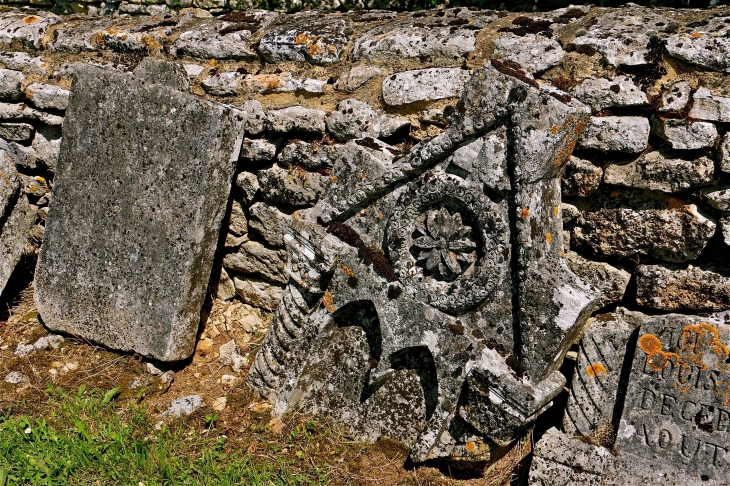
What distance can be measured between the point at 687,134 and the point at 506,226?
82cm

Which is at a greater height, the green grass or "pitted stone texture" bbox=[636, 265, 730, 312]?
"pitted stone texture" bbox=[636, 265, 730, 312]

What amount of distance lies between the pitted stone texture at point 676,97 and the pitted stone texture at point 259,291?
2.20 m

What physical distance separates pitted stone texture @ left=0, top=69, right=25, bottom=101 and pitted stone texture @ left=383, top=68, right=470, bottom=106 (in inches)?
91.9

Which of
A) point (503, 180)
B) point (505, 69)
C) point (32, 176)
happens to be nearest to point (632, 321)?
point (503, 180)

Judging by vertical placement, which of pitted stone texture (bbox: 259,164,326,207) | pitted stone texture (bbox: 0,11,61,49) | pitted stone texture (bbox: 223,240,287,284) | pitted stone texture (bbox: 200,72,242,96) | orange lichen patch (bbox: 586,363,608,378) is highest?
pitted stone texture (bbox: 0,11,61,49)

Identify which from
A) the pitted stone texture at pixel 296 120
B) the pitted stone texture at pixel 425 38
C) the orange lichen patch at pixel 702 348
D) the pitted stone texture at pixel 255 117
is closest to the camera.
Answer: the orange lichen patch at pixel 702 348

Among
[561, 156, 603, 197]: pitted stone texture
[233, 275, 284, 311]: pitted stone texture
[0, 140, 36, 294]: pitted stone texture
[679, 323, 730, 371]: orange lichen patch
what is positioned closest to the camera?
[679, 323, 730, 371]: orange lichen patch

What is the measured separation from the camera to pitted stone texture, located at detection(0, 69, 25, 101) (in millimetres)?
4238

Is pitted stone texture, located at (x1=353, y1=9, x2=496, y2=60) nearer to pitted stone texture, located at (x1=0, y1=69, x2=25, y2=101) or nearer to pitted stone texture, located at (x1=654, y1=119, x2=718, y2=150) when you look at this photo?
pitted stone texture, located at (x1=654, y1=119, x2=718, y2=150)

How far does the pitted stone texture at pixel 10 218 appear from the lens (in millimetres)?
3934

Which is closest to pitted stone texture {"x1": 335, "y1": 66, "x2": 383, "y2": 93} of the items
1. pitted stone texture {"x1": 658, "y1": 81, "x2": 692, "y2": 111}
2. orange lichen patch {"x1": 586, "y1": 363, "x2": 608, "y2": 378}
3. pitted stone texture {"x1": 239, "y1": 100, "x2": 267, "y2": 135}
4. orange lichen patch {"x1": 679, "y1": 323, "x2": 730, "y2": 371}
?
pitted stone texture {"x1": 239, "y1": 100, "x2": 267, "y2": 135}

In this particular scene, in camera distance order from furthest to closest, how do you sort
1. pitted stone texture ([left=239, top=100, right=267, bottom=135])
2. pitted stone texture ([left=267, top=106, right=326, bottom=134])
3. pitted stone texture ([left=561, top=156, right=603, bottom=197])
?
pitted stone texture ([left=239, top=100, right=267, bottom=135])
pitted stone texture ([left=267, top=106, right=326, bottom=134])
pitted stone texture ([left=561, top=156, right=603, bottom=197])

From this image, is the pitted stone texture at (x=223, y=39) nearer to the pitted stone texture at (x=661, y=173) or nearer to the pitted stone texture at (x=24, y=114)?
the pitted stone texture at (x=24, y=114)

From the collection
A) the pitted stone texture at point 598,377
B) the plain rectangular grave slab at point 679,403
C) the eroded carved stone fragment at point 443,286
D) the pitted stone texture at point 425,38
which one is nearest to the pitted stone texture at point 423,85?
the pitted stone texture at point 425,38
